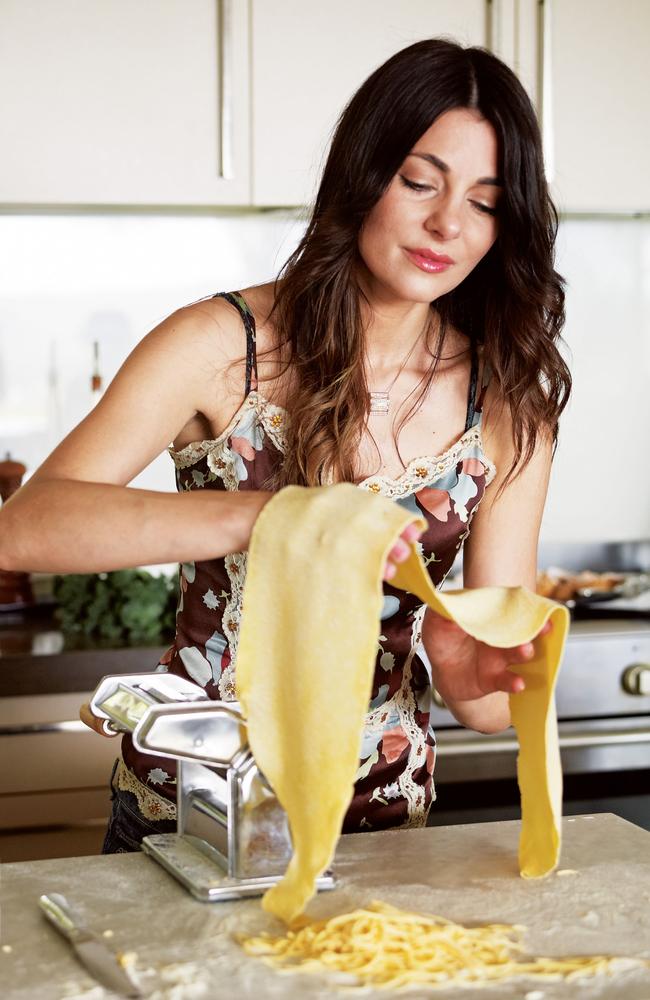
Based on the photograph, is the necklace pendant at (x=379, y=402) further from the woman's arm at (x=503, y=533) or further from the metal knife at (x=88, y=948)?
the metal knife at (x=88, y=948)

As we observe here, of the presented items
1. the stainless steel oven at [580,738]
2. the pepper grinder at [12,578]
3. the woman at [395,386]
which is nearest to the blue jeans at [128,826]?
the woman at [395,386]

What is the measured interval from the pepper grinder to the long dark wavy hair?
1283 mm

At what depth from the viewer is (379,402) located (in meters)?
1.48

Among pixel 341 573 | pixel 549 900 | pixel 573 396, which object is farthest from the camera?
pixel 573 396

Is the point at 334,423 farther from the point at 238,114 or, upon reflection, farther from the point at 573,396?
the point at 573,396

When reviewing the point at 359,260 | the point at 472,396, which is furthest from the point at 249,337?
the point at 472,396

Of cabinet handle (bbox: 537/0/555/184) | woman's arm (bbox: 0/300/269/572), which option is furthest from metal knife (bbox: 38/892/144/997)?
cabinet handle (bbox: 537/0/555/184)

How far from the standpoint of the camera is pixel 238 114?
254 cm


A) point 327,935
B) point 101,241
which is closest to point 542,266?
point 327,935

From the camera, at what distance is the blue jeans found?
135cm

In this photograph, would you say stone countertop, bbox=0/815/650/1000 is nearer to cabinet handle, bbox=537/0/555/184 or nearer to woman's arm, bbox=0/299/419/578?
woman's arm, bbox=0/299/419/578

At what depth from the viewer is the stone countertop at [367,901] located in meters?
0.88

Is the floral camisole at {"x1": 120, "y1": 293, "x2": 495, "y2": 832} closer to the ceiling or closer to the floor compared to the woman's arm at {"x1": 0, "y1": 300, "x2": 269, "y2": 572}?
closer to the floor

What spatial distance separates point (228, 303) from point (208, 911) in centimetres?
67
